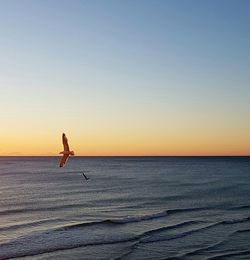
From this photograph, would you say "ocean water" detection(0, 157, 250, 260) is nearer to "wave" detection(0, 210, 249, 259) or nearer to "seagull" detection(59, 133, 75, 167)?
"wave" detection(0, 210, 249, 259)

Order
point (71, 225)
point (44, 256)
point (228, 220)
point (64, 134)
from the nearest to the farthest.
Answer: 1. point (64, 134)
2. point (44, 256)
3. point (71, 225)
4. point (228, 220)

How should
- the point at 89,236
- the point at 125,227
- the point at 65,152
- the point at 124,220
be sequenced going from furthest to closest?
the point at 124,220, the point at 125,227, the point at 89,236, the point at 65,152

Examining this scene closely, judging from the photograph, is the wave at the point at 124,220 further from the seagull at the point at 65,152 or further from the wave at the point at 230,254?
the seagull at the point at 65,152

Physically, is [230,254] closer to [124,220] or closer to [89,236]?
[89,236]

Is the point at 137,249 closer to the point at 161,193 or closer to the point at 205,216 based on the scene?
the point at 205,216

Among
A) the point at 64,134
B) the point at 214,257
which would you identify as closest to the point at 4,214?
the point at 214,257

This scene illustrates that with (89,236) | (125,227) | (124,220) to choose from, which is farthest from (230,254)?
(124,220)

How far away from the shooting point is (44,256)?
2717 cm

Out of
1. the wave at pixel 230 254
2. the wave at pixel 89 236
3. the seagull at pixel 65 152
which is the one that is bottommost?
the wave at pixel 230 254

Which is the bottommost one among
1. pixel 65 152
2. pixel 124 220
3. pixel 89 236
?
pixel 89 236

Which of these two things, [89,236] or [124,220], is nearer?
[89,236]

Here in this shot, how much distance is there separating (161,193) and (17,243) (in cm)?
3822

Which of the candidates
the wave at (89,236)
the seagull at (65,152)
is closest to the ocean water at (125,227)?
the wave at (89,236)

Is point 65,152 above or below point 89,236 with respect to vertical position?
above
